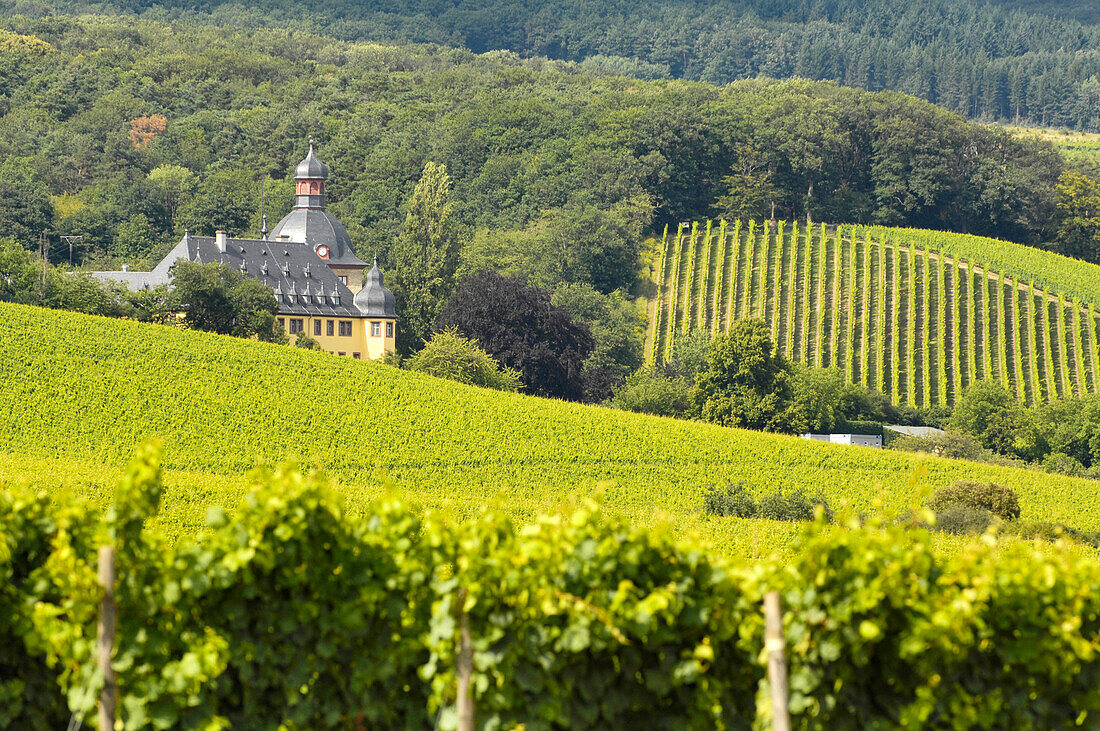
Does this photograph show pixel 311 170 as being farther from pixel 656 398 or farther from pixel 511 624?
pixel 511 624

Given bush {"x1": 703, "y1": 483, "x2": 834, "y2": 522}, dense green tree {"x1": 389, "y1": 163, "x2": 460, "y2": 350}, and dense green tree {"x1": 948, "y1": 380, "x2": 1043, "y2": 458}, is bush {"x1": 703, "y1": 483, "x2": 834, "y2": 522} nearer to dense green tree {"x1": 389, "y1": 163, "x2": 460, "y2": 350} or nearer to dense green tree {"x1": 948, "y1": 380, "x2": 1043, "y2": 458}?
dense green tree {"x1": 948, "y1": 380, "x2": 1043, "y2": 458}

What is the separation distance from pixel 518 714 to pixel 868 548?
2.60m

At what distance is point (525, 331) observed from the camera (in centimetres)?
7650

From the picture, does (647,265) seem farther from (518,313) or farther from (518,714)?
(518,714)

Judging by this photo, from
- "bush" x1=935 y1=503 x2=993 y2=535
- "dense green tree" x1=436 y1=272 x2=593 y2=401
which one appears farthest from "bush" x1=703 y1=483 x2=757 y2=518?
"dense green tree" x1=436 y1=272 x2=593 y2=401

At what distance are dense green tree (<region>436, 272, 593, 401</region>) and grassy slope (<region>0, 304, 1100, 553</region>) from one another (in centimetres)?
1841

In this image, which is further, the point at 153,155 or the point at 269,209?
the point at 153,155

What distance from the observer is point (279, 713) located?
29.5ft

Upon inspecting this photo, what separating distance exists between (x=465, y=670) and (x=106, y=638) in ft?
7.87

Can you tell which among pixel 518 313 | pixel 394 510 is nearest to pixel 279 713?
pixel 394 510

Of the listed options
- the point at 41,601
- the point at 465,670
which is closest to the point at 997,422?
the point at 465,670

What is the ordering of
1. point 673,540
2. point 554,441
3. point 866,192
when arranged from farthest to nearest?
point 866,192 → point 554,441 → point 673,540

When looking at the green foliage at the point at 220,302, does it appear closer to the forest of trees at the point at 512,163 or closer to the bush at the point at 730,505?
the forest of trees at the point at 512,163

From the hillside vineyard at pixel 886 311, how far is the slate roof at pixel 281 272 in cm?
2250
